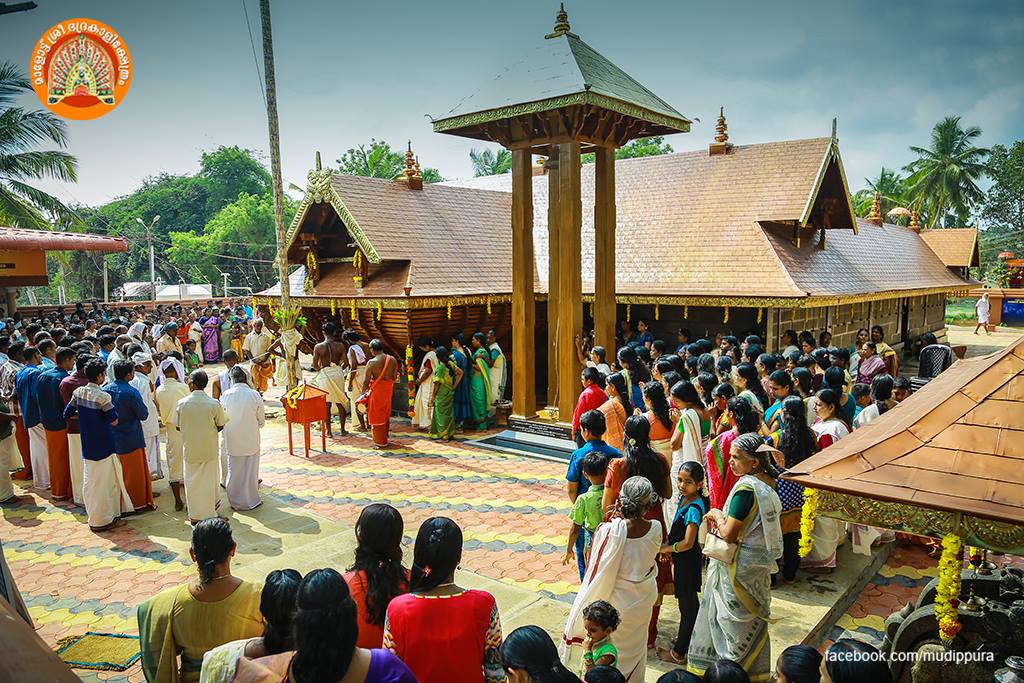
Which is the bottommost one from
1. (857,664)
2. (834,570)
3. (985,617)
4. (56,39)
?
(834,570)

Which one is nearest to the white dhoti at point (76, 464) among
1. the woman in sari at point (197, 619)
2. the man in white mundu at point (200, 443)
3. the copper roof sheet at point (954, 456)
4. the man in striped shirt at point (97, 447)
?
the man in striped shirt at point (97, 447)

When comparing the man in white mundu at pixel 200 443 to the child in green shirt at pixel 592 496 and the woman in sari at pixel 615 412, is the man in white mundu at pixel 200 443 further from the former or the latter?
the child in green shirt at pixel 592 496

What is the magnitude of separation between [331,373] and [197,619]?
8087 millimetres

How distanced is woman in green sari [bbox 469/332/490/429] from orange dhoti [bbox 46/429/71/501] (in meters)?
5.44

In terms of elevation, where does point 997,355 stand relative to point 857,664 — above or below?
above

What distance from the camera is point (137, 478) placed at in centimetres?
707

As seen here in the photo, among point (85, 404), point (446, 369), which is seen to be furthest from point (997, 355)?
point (446, 369)

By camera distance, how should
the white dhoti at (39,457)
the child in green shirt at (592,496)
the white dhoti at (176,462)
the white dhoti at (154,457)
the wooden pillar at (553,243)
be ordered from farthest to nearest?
the wooden pillar at (553,243) < the white dhoti at (154,457) < the white dhoti at (39,457) < the white dhoti at (176,462) < the child in green shirt at (592,496)

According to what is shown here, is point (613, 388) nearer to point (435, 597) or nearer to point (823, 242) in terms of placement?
point (435, 597)

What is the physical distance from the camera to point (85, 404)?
21.4ft

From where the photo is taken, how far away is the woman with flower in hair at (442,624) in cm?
246

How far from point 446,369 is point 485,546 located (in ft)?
13.3

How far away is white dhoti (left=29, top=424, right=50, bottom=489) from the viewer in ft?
25.8

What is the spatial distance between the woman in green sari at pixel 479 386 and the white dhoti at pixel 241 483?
4.05m
